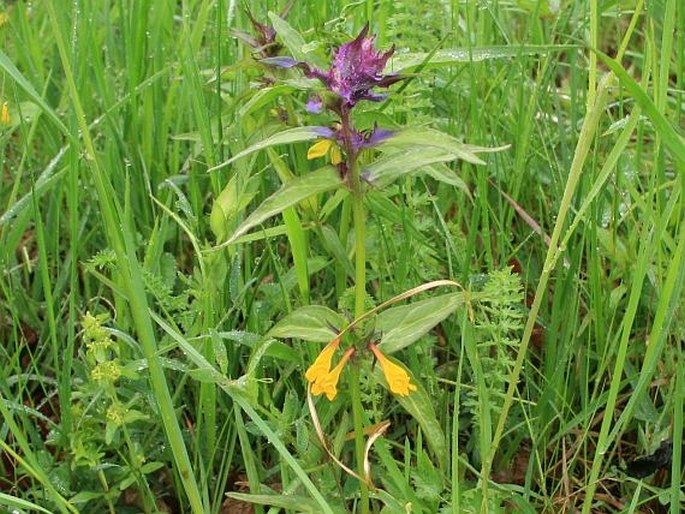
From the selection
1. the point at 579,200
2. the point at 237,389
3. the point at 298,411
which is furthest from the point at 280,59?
the point at 579,200

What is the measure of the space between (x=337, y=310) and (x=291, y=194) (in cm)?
57

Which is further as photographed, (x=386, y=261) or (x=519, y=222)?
(x=519, y=222)

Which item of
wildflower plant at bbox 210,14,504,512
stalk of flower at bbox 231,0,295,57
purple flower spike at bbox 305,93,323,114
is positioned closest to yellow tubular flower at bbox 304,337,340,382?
wildflower plant at bbox 210,14,504,512

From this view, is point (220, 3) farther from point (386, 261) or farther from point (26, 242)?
point (26, 242)

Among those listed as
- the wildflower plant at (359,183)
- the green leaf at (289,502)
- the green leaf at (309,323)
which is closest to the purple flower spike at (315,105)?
the wildflower plant at (359,183)

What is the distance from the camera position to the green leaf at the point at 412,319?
119cm

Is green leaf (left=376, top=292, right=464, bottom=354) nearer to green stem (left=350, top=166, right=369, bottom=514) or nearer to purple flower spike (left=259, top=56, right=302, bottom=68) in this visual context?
green stem (left=350, top=166, right=369, bottom=514)

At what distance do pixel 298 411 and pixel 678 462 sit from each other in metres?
0.53

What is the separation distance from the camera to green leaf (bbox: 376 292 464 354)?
119 centimetres

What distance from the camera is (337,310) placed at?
1.65 meters

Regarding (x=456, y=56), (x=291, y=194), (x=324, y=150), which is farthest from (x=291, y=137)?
(x=456, y=56)

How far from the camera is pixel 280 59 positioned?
48.5 inches

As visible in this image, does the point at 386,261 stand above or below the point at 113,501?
above

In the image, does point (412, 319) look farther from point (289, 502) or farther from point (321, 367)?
point (289, 502)
